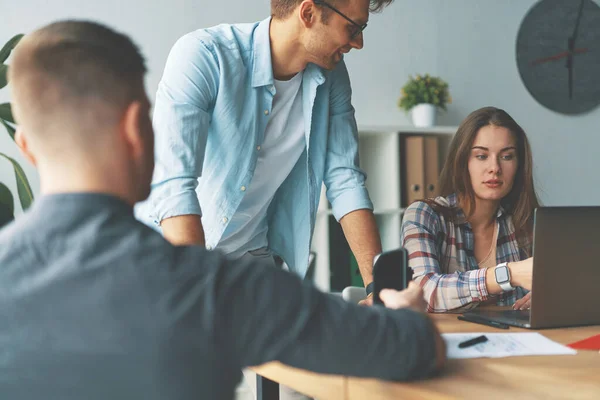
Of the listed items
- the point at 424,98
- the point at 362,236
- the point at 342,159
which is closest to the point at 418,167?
the point at 424,98

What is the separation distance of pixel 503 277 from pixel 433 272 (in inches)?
8.9

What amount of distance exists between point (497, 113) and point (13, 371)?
1840mm

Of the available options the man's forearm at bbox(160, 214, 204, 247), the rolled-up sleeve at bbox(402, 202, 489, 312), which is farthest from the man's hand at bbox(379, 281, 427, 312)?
the rolled-up sleeve at bbox(402, 202, 489, 312)

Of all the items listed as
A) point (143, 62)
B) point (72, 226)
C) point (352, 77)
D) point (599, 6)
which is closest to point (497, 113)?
point (352, 77)

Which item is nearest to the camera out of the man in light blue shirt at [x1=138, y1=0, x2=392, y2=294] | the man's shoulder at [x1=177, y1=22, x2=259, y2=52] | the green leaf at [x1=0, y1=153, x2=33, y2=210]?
the man in light blue shirt at [x1=138, y1=0, x2=392, y2=294]

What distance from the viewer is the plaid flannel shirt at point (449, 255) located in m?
1.62

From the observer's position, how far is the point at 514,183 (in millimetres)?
2158

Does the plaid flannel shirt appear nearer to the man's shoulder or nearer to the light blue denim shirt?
the light blue denim shirt

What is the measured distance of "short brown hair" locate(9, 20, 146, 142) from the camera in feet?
2.22

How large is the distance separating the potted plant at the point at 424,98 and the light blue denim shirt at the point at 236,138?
1386mm

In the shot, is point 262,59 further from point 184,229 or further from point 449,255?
point 449,255

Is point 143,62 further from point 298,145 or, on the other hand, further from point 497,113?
point 497,113

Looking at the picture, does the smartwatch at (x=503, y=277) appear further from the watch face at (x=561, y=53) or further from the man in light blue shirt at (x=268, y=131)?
the watch face at (x=561, y=53)

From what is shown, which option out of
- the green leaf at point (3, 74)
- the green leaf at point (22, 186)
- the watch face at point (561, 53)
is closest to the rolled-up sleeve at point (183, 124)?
the green leaf at point (3, 74)
